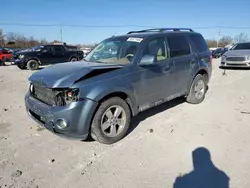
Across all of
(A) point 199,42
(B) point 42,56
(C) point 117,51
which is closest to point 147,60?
(C) point 117,51

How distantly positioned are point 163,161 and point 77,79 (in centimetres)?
177

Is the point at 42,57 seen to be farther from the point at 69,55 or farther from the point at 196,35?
the point at 196,35

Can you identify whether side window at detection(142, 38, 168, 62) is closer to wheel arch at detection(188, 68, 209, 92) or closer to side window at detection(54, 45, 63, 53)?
wheel arch at detection(188, 68, 209, 92)

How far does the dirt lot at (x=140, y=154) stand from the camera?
2.59 m

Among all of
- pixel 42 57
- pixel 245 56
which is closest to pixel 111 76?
pixel 245 56

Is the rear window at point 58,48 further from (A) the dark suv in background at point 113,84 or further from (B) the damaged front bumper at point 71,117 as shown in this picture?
(B) the damaged front bumper at point 71,117

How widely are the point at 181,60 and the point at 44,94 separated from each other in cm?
303

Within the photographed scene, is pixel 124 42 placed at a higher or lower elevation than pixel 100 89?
higher

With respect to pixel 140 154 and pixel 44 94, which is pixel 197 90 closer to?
pixel 140 154

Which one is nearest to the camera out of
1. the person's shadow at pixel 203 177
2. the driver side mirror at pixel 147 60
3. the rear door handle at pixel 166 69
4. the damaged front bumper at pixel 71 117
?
the person's shadow at pixel 203 177

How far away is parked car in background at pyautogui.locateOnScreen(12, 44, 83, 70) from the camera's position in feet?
45.1

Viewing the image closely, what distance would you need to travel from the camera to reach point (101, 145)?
344 cm

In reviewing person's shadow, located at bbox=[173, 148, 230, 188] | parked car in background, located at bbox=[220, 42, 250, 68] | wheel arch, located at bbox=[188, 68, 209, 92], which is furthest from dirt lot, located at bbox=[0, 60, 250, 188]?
parked car in background, located at bbox=[220, 42, 250, 68]

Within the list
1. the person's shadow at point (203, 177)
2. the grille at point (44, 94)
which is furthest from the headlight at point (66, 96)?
the person's shadow at point (203, 177)
